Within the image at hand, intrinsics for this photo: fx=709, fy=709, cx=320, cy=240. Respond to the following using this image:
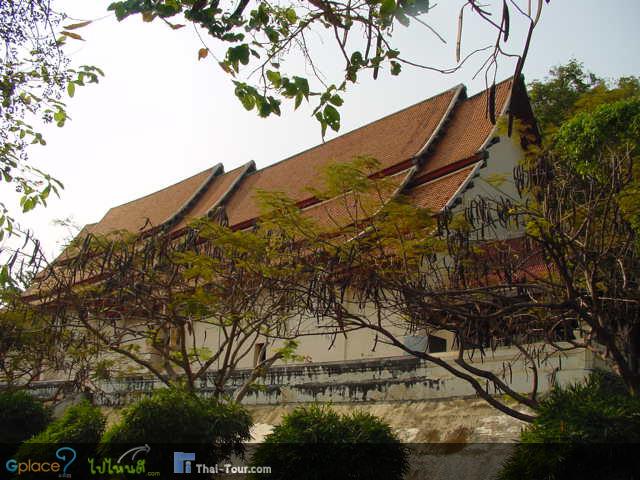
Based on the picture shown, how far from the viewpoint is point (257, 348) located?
15.9 metres

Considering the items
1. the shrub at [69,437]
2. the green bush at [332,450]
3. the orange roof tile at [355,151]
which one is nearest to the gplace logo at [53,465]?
the shrub at [69,437]

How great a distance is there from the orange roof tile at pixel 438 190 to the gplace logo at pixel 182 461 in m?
7.62

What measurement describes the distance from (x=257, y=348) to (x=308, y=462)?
9.67 meters

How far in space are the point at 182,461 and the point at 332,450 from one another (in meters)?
1.62

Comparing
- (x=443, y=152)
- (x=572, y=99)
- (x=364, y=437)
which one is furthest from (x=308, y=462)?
(x=572, y=99)

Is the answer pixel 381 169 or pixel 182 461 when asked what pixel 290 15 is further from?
pixel 381 169

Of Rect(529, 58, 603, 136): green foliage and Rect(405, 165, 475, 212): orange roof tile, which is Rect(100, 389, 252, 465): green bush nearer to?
Rect(405, 165, 475, 212): orange roof tile

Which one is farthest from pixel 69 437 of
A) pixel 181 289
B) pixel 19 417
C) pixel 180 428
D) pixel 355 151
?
pixel 355 151

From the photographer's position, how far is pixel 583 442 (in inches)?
203

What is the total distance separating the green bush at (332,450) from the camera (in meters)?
6.32

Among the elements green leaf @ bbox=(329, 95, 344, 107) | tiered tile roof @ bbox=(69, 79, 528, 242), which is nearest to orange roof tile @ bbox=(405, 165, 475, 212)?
tiered tile roof @ bbox=(69, 79, 528, 242)

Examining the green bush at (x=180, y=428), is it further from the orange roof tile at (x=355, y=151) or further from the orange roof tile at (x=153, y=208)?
the orange roof tile at (x=153, y=208)

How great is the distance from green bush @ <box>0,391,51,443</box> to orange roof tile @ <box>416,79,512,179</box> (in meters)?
9.11

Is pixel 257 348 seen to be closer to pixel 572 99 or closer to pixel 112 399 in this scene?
pixel 112 399
